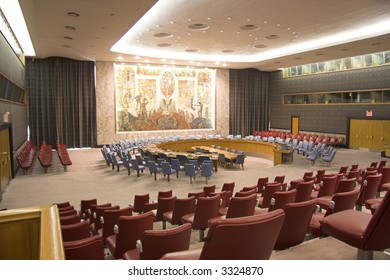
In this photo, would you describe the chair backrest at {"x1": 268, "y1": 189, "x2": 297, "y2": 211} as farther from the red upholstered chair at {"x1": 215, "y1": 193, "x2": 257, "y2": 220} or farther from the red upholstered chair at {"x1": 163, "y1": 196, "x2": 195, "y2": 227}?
the red upholstered chair at {"x1": 163, "y1": 196, "x2": 195, "y2": 227}

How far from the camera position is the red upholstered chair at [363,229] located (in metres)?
2.23

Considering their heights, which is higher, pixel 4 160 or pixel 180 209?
pixel 4 160

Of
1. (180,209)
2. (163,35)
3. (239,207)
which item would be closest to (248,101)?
(163,35)

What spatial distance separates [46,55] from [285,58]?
47.4 feet

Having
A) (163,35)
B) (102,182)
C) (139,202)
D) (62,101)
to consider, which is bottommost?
(102,182)

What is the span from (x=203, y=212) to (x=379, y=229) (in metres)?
2.67

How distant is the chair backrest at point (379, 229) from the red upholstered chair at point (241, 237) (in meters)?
0.94

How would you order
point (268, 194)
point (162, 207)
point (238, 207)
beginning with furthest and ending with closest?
point (268, 194) < point (162, 207) < point (238, 207)

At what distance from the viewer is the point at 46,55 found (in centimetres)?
1794

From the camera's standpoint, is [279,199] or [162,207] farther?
[162,207]

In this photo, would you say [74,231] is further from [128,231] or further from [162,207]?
[162,207]

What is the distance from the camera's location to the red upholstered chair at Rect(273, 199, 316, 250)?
9.91ft

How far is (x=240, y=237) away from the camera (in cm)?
161
